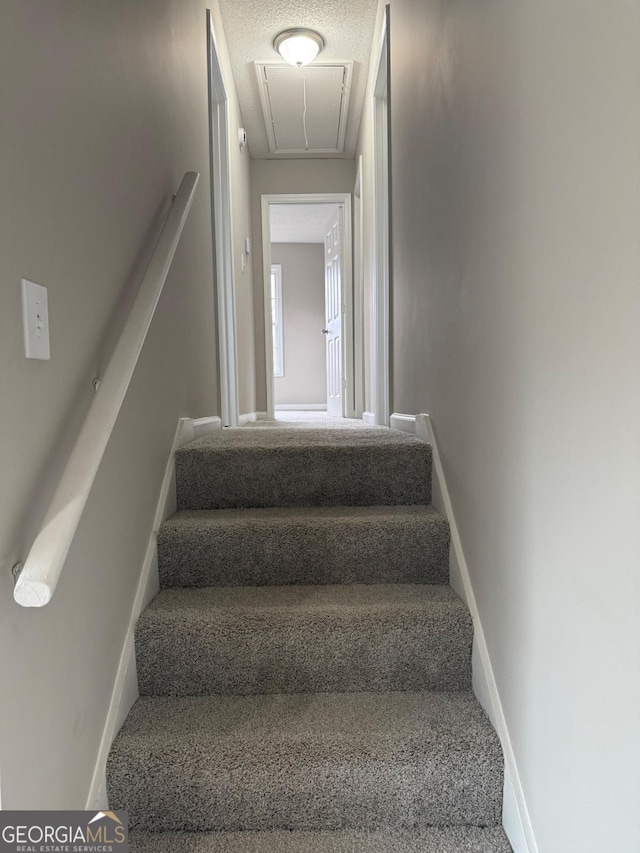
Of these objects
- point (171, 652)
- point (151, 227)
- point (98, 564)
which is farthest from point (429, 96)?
point (171, 652)

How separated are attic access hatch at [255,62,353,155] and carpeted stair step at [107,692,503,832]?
373cm

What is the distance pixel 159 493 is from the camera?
5.43 feet

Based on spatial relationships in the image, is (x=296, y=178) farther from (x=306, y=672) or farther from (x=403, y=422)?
(x=306, y=672)

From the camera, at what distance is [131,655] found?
51.3 inches

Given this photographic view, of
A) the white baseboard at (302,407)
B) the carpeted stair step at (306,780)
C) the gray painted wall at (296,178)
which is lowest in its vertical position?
the carpeted stair step at (306,780)

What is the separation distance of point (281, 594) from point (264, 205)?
13.5 ft

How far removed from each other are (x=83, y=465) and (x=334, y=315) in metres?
4.65

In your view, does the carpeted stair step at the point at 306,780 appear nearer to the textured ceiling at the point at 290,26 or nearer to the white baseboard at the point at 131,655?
the white baseboard at the point at 131,655

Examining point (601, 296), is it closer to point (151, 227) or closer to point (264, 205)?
point (151, 227)

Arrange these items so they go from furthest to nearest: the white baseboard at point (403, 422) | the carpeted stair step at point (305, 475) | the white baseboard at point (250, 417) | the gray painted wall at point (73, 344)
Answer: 1. the white baseboard at point (250, 417)
2. the white baseboard at point (403, 422)
3. the carpeted stair step at point (305, 475)
4. the gray painted wall at point (73, 344)

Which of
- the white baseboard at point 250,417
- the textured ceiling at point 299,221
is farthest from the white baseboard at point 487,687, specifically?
the textured ceiling at point 299,221

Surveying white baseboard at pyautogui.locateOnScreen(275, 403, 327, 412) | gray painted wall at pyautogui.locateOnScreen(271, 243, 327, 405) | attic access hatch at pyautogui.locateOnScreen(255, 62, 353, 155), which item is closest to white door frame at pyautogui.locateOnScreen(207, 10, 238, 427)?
attic access hatch at pyautogui.locateOnScreen(255, 62, 353, 155)

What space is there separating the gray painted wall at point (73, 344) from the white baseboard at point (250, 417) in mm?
2015

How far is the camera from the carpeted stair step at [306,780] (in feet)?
3.68
